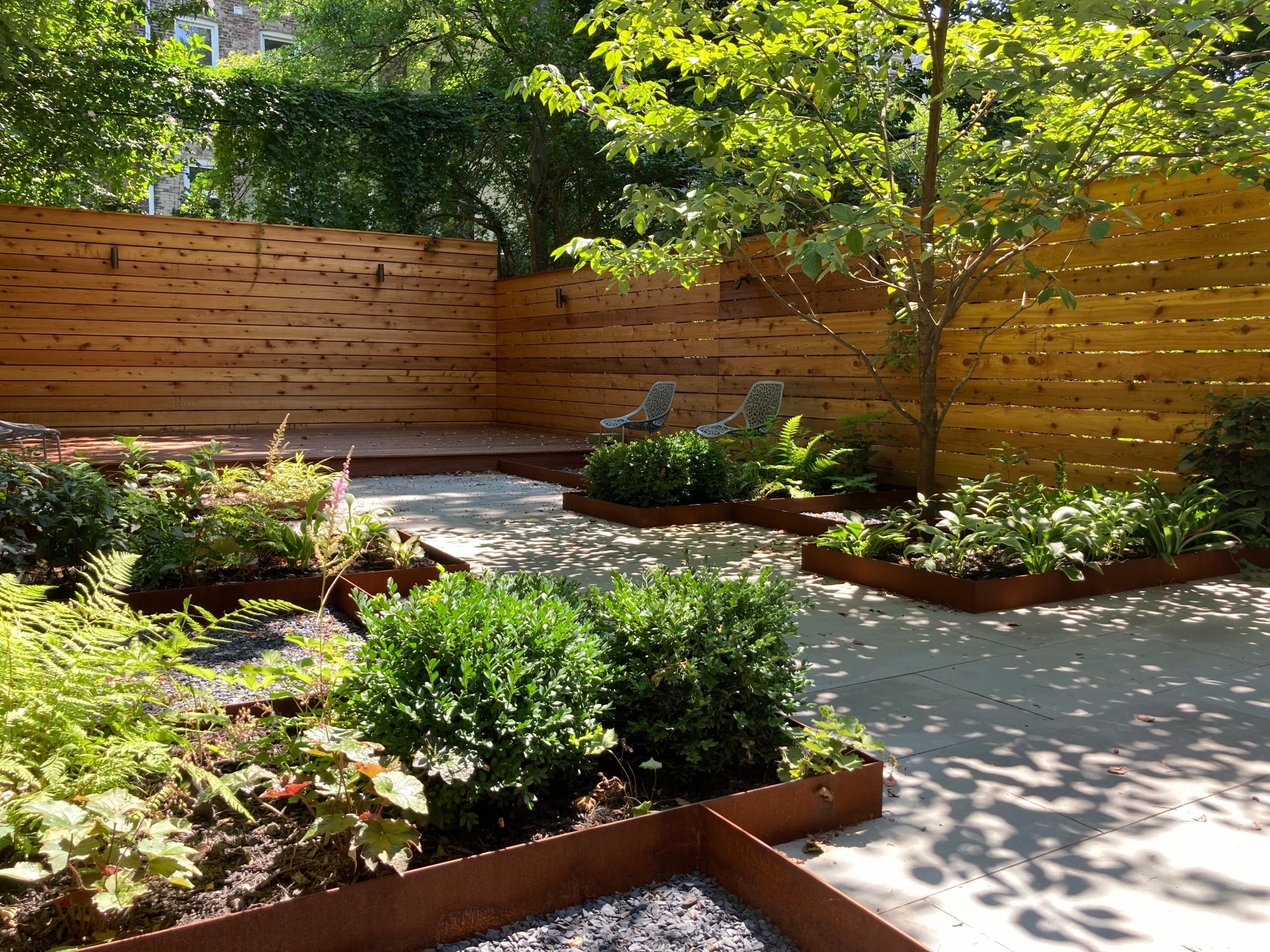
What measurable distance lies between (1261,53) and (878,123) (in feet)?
5.80

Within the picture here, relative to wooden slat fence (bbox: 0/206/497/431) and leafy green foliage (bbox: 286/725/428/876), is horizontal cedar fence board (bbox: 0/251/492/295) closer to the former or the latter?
wooden slat fence (bbox: 0/206/497/431)

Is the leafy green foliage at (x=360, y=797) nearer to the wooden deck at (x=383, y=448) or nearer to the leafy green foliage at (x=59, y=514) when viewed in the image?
the leafy green foliage at (x=59, y=514)

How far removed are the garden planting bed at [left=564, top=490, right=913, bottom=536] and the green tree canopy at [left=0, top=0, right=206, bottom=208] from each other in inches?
370

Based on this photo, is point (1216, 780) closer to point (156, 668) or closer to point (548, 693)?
point (548, 693)

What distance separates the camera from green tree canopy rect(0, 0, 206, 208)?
36.6 feet

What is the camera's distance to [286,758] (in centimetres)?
183

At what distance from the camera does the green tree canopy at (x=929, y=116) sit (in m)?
3.41

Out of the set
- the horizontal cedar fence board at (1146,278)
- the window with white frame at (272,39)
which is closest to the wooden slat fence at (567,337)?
the horizontal cedar fence board at (1146,278)

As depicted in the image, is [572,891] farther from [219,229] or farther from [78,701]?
[219,229]

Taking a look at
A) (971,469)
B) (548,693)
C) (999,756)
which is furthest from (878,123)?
(548,693)

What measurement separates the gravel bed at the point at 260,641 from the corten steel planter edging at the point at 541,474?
3.34m

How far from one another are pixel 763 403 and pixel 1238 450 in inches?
147

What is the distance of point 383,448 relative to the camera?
9344 millimetres

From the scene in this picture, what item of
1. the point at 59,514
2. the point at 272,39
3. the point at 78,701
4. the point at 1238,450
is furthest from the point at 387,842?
the point at 272,39
